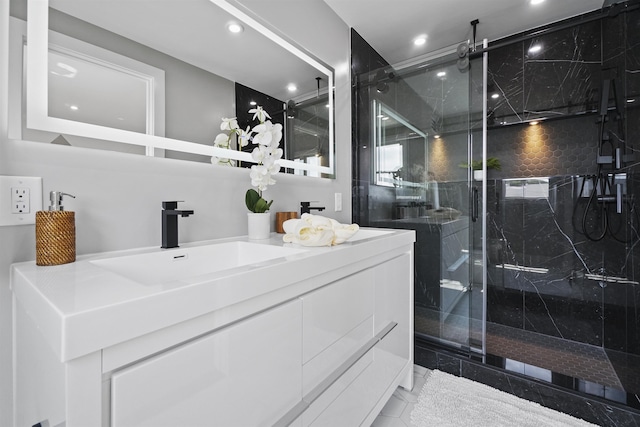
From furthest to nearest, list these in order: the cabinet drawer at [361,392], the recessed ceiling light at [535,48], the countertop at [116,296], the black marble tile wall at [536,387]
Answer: the recessed ceiling light at [535,48] < the black marble tile wall at [536,387] < the cabinet drawer at [361,392] < the countertop at [116,296]

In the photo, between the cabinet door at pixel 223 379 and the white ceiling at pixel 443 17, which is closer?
the cabinet door at pixel 223 379

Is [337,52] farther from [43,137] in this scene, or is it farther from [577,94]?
[577,94]

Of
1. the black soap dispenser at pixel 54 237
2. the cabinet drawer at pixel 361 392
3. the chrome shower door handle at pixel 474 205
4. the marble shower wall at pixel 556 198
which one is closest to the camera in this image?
the black soap dispenser at pixel 54 237

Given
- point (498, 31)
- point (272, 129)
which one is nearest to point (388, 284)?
point (272, 129)

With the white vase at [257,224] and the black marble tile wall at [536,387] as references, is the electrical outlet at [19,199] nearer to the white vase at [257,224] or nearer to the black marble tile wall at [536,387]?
the white vase at [257,224]

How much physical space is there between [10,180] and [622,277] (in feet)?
10.4

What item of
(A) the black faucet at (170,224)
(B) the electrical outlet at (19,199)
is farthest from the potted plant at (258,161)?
(B) the electrical outlet at (19,199)

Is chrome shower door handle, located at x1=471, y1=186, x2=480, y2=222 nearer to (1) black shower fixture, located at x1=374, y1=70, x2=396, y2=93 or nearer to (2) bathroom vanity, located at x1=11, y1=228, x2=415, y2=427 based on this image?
(1) black shower fixture, located at x1=374, y1=70, x2=396, y2=93

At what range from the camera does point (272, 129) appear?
52.6 inches

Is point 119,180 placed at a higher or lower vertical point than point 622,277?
higher

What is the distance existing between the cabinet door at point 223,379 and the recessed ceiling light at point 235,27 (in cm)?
121

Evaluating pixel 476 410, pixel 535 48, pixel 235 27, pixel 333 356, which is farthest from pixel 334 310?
pixel 535 48

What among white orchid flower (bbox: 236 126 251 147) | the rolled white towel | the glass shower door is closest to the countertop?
the rolled white towel

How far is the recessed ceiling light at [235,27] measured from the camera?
1.28 metres
